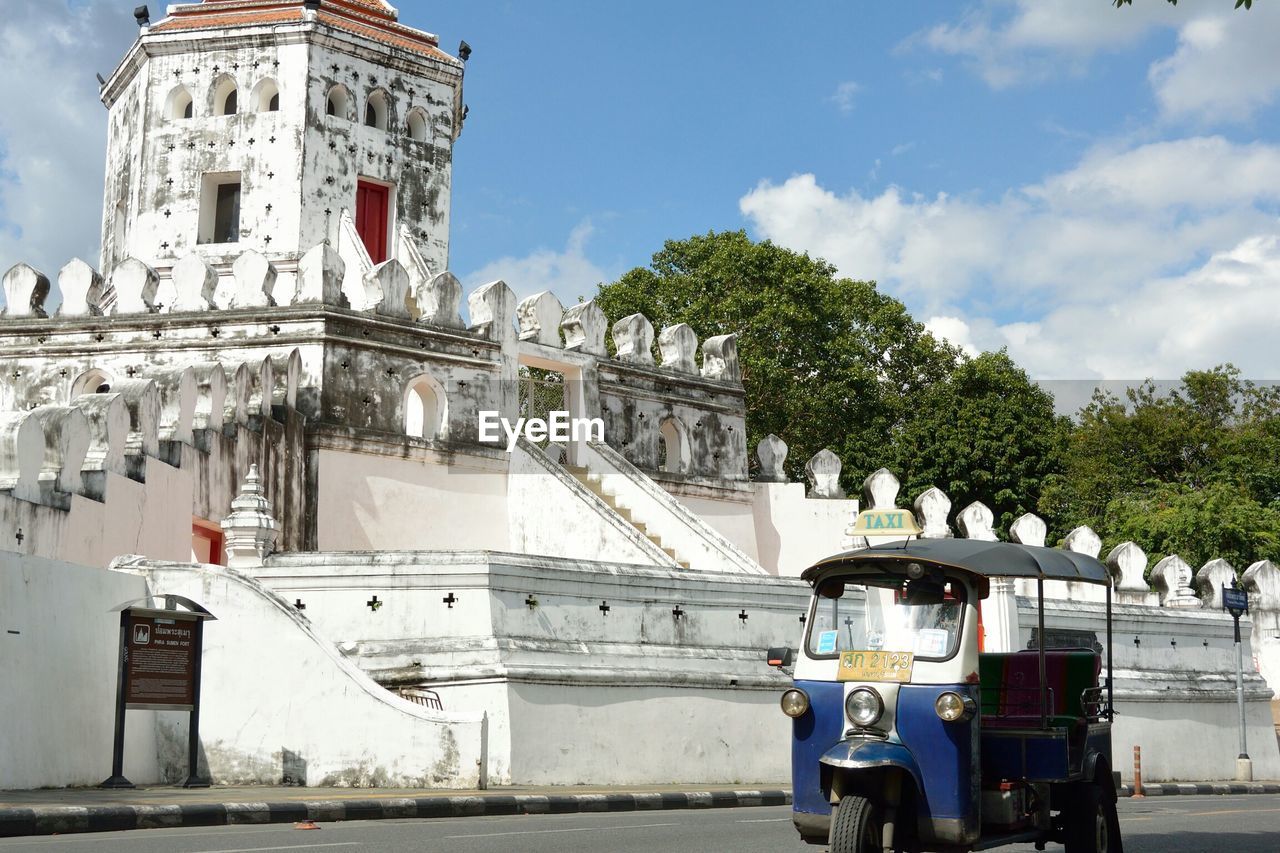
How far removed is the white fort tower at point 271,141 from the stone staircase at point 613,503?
17.0 feet

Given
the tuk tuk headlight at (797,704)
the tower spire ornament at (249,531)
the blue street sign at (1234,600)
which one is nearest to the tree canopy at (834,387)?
the blue street sign at (1234,600)

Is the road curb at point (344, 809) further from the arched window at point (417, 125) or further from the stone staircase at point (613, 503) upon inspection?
the arched window at point (417, 125)

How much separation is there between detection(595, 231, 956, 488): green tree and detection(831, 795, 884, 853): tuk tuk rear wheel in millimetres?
27596

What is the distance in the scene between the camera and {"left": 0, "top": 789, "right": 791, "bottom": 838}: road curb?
979 cm

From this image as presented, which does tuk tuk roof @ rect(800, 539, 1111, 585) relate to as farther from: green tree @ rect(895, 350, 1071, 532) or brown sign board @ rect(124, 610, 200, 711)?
green tree @ rect(895, 350, 1071, 532)

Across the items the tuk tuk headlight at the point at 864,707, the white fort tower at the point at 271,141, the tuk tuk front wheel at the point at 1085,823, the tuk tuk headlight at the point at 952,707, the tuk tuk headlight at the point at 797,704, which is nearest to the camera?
the tuk tuk headlight at the point at 952,707

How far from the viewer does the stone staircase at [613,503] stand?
836 inches

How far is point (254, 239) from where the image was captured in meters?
24.8

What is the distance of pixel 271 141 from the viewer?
2509 cm

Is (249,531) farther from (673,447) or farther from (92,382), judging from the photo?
(673,447)

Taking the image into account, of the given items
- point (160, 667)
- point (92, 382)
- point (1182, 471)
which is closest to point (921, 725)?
point (160, 667)

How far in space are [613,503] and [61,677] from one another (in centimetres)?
1093

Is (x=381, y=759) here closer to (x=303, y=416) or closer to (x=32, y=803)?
(x=32, y=803)

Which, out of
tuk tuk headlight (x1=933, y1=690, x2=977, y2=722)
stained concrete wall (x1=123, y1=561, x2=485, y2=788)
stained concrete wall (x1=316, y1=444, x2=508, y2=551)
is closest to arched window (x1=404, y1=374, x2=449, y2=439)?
stained concrete wall (x1=316, y1=444, x2=508, y2=551)
